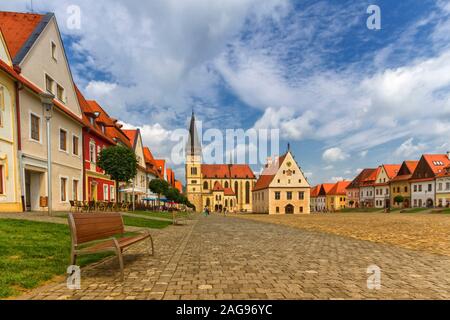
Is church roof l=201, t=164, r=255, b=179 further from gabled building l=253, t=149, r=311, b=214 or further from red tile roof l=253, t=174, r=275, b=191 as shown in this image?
gabled building l=253, t=149, r=311, b=214

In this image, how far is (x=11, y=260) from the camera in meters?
5.19

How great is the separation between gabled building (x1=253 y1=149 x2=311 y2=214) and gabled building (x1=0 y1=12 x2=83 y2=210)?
4330 centimetres

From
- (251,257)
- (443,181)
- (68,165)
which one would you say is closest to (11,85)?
(68,165)

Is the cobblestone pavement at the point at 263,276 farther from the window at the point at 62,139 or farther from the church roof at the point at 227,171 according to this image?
the church roof at the point at 227,171

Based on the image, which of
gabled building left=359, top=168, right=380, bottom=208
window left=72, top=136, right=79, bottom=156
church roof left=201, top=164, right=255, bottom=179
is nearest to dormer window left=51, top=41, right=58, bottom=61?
window left=72, top=136, right=79, bottom=156

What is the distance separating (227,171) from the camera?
104m

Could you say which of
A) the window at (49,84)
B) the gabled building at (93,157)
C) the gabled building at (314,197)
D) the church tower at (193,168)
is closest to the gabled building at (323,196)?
the gabled building at (314,197)

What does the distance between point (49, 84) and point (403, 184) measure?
67.2 metres

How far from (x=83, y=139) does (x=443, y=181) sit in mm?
59308

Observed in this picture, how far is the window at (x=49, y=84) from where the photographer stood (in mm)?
17797

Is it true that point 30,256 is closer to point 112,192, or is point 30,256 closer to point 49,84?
point 49,84

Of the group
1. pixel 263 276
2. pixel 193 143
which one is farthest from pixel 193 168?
pixel 263 276

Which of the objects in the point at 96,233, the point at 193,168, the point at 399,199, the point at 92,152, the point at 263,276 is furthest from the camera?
the point at 193,168
